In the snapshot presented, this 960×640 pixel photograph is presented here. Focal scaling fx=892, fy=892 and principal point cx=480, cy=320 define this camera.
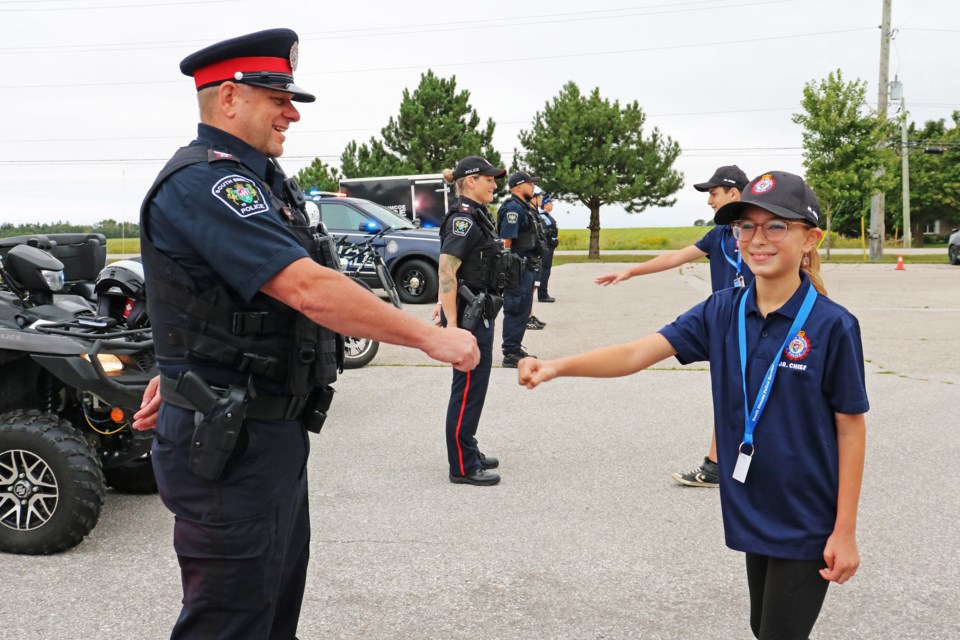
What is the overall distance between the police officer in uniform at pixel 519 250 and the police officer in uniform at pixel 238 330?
7.13m

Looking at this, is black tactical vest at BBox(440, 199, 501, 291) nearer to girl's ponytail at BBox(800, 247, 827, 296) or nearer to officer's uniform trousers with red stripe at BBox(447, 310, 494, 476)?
officer's uniform trousers with red stripe at BBox(447, 310, 494, 476)

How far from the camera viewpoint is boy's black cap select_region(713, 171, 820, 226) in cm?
251

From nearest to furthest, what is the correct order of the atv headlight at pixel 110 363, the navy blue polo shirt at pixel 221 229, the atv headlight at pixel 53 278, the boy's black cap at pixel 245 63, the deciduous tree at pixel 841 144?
the navy blue polo shirt at pixel 221 229
the boy's black cap at pixel 245 63
the atv headlight at pixel 110 363
the atv headlight at pixel 53 278
the deciduous tree at pixel 841 144

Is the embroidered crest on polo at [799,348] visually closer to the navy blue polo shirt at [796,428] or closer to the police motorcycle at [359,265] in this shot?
the navy blue polo shirt at [796,428]

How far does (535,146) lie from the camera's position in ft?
139

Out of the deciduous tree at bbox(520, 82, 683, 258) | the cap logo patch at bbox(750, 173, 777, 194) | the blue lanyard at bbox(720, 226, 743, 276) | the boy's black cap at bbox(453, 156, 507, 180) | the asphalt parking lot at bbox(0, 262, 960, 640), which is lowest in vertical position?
the asphalt parking lot at bbox(0, 262, 960, 640)

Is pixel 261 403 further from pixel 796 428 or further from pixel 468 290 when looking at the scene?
pixel 468 290

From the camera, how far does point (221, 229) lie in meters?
2.30

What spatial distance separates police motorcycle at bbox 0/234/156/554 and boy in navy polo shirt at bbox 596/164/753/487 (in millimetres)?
2675

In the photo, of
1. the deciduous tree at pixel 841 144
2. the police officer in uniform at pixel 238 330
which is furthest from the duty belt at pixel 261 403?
the deciduous tree at pixel 841 144

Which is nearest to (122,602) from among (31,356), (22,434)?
(22,434)

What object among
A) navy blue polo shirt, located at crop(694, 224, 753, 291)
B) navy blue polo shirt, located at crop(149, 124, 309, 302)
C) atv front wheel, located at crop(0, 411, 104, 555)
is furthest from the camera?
navy blue polo shirt, located at crop(694, 224, 753, 291)

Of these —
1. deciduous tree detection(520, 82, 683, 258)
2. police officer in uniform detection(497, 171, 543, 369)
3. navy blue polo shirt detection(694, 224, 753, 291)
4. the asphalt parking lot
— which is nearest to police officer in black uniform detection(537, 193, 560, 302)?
police officer in uniform detection(497, 171, 543, 369)

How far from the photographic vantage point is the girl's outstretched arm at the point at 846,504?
2393 millimetres
